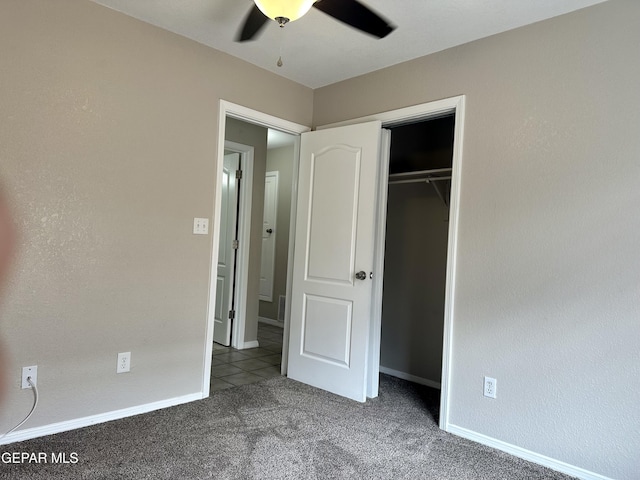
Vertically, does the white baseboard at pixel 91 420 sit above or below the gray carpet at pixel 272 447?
above

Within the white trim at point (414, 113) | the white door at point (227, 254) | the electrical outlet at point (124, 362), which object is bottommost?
the electrical outlet at point (124, 362)

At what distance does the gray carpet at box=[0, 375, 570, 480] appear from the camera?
81.5 inches

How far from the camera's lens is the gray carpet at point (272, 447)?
2070 mm

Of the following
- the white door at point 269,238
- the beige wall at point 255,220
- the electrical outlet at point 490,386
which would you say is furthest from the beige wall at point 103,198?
the white door at point 269,238

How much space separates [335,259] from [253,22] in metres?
1.70

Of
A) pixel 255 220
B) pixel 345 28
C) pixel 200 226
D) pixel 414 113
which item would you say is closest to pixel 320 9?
pixel 345 28

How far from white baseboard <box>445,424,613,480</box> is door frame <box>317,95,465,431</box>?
108 millimetres

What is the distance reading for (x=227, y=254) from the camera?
456 cm

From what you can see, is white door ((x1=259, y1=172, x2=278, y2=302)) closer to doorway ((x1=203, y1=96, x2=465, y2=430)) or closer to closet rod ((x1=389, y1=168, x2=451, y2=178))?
doorway ((x1=203, y1=96, x2=465, y2=430))

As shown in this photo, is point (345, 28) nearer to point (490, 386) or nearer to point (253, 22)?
point (253, 22)

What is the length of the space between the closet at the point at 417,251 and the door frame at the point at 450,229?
54 cm

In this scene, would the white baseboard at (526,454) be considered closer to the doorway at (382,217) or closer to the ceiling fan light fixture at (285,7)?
the doorway at (382,217)

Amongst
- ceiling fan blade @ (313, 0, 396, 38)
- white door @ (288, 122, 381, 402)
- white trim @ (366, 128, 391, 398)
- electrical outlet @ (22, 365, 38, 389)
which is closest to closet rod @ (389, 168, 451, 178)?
white trim @ (366, 128, 391, 398)

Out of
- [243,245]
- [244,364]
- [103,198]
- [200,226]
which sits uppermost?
[103,198]
